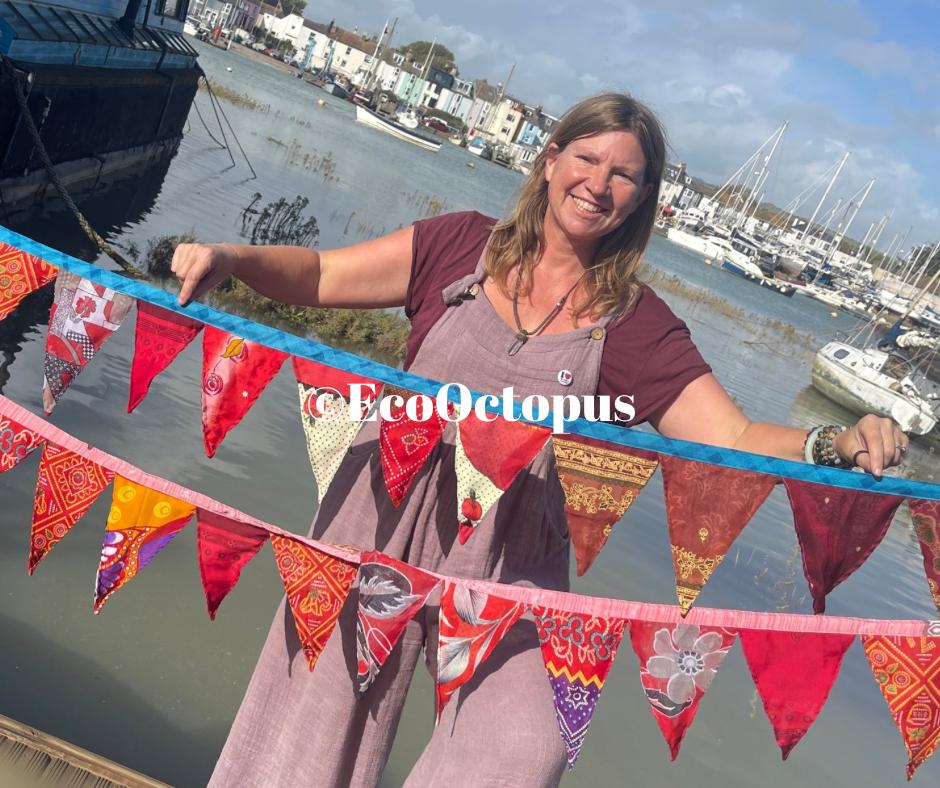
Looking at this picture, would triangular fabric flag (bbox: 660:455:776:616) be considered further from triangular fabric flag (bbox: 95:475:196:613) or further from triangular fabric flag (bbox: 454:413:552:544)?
triangular fabric flag (bbox: 95:475:196:613)

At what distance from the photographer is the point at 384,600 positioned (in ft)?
8.84

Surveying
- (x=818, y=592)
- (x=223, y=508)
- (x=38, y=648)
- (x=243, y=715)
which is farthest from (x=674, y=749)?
(x=38, y=648)

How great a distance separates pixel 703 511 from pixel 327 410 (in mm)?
1069

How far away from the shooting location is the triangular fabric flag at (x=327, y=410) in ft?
8.72

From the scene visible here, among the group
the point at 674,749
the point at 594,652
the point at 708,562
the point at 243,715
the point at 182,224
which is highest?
the point at 708,562

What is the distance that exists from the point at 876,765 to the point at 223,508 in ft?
20.2

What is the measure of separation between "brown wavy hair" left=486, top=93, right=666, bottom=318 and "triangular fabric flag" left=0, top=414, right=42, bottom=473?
141 cm

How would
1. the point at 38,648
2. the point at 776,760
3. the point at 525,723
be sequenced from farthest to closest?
1. the point at 776,760
2. the point at 38,648
3. the point at 525,723

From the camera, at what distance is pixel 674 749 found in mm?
2850

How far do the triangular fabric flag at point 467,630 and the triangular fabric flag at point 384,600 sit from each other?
0.09 metres

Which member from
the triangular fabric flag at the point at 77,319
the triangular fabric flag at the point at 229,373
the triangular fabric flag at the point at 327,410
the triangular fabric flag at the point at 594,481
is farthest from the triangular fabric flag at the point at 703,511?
the triangular fabric flag at the point at 77,319

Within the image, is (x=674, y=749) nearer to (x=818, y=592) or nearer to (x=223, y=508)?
(x=818, y=592)

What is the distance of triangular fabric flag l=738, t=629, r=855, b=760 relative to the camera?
284cm

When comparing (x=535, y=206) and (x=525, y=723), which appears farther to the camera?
(x=535, y=206)
